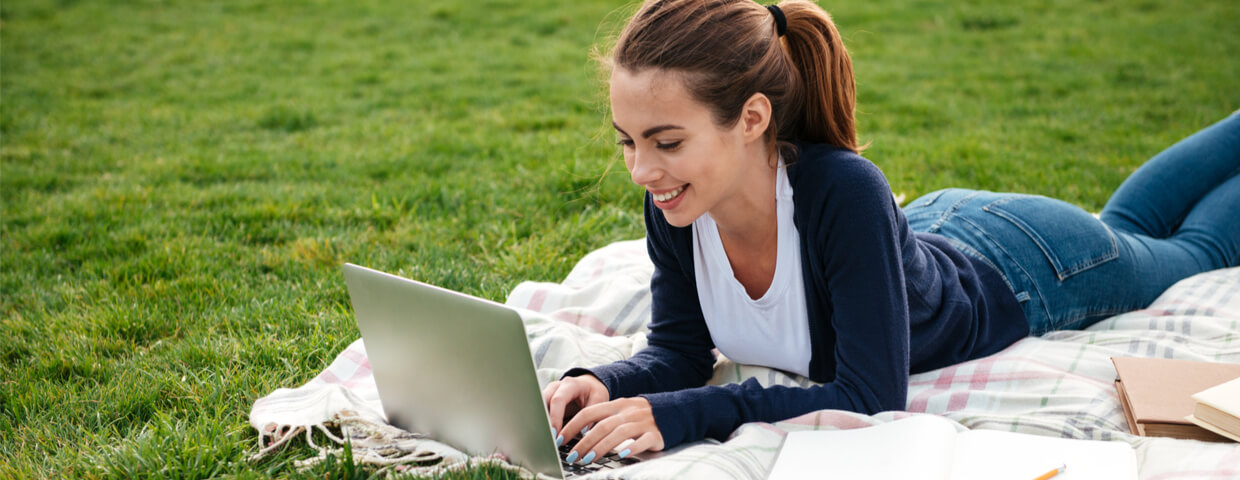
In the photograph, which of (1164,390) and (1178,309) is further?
(1178,309)

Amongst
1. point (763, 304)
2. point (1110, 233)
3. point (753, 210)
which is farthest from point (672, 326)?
point (1110, 233)

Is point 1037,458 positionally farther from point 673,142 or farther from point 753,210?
point 673,142

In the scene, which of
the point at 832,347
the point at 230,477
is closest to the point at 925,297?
the point at 832,347

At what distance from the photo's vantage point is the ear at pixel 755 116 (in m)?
2.12

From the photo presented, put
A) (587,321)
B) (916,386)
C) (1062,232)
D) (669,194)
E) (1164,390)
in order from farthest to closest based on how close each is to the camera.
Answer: (587,321), (1062,232), (916,386), (1164,390), (669,194)

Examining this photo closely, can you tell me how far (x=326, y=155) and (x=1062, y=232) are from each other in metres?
4.09

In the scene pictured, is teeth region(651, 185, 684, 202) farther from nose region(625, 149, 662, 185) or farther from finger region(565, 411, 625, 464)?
finger region(565, 411, 625, 464)

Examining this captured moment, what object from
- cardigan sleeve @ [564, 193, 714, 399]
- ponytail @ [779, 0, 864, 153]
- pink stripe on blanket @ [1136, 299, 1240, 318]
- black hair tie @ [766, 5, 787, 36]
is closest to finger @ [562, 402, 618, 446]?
cardigan sleeve @ [564, 193, 714, 399]

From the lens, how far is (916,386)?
8.13 ft

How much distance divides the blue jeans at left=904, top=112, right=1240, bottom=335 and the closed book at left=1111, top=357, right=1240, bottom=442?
37 centimetres

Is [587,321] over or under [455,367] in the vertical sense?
under

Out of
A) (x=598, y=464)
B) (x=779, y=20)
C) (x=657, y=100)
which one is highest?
(x=779, y=20)

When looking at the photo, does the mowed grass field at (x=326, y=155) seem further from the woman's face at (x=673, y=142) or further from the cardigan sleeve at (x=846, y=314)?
the cardigan sleeve at (x=846, y=314)

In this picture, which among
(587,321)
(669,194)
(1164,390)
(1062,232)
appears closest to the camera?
(669,194)
